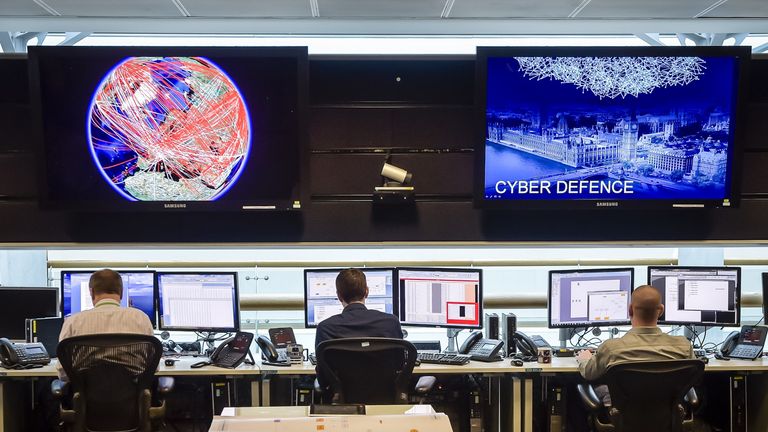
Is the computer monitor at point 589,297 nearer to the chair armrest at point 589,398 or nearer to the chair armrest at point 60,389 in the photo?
the chair armrest at point 589,398

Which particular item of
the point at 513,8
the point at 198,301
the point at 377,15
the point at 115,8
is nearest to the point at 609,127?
the point at 513,8

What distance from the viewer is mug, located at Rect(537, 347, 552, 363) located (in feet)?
12.6

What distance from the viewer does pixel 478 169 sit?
4012 mm

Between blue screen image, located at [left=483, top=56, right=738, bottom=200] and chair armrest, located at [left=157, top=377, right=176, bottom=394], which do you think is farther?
blue screen image, located at [left=483, top=56, right=738, bottom=200]

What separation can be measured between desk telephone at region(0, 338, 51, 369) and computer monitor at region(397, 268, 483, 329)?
2.09m

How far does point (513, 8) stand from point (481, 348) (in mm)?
2232

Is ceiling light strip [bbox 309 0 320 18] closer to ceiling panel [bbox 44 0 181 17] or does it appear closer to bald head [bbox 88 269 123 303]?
ceiling panel [bbox 44 0 181 17]

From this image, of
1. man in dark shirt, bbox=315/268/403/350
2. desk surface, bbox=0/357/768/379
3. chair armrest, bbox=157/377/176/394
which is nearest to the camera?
man in dark shirt, bbox=315/268/403/350

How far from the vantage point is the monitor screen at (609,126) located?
393cm

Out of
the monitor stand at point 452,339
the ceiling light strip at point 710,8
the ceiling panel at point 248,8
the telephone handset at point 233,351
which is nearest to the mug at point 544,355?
the monitor stand at point 452,339

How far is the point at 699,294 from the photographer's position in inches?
163

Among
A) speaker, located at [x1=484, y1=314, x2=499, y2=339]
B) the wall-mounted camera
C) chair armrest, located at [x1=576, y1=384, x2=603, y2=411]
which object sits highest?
the wall-mounted camera

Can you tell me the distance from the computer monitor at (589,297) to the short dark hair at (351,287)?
51.8 inches

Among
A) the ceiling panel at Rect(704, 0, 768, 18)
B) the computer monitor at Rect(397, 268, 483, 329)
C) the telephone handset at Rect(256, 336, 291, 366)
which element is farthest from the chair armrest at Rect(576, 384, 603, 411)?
the ceiling panel at Rect(704, 0, 768, 18)
